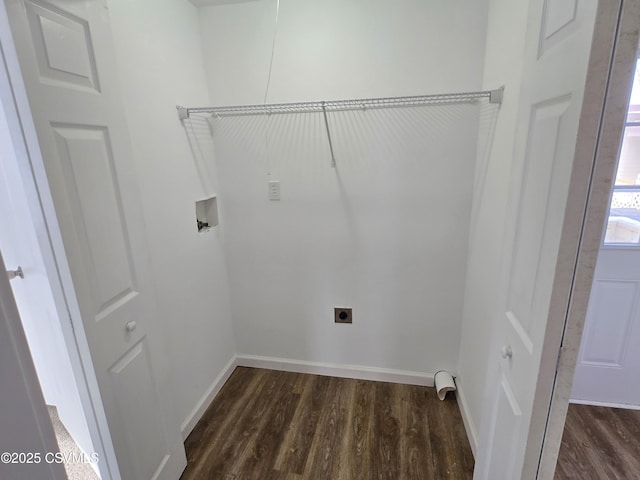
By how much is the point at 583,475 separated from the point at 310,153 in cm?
210

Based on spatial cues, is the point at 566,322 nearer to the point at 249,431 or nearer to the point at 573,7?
the point at 573,7

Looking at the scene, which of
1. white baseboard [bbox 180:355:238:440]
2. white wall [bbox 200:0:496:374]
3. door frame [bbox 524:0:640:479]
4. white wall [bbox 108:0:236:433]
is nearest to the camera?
door frame [bbox 524:0:640:479]

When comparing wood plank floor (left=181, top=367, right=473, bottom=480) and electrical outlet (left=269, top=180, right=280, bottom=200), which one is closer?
wood plank floor (left=181, top=367, right=473, bottom=480)

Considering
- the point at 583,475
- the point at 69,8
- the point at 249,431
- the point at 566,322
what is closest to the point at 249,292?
the point at 249,431

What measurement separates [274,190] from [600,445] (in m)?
2.21

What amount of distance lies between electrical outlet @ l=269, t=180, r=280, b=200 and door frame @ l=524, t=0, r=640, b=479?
156cm

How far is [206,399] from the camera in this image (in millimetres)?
2004

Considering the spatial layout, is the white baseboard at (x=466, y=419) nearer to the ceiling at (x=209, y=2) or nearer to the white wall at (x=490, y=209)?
the white wall at (x=490, y=209)

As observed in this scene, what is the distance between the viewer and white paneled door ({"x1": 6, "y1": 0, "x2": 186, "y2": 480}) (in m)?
0.90

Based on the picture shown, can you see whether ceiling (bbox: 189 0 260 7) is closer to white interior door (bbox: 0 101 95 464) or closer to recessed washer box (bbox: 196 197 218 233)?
recessed washer box (bbox: 196 197 218 233)

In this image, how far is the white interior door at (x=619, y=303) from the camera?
5.43ft

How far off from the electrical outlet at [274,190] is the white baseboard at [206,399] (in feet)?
4.10

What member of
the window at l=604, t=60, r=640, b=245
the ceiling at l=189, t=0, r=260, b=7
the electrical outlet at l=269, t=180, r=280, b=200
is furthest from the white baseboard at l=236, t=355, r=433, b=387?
the ceiling at l=189, t=0, r=260, b=7

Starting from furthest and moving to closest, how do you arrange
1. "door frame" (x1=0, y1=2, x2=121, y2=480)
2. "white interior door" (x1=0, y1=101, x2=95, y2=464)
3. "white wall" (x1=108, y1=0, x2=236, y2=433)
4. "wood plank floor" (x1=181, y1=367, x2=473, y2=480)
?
"wood plank floor" (x1=181, y1=367, x2=473, y2=480)
"white wall" (x1=108, y1=0, x2=236, y2=433)
"white interior door" (x1=0, y1=101, x2=95, y2=464)
"door frame" (x1=0, y1=2, x2=121, y2=480)
